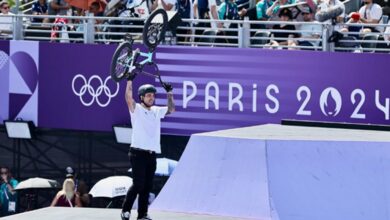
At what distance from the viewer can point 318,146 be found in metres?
16.1

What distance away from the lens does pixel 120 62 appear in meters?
19.3

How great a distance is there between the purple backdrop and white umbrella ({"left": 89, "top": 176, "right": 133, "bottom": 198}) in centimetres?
144

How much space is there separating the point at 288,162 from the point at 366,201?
101 cm

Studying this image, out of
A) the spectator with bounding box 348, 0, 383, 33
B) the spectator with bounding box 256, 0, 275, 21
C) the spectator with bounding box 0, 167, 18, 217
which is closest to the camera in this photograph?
A: the spectator with bounding box 348, 0, 383, 33

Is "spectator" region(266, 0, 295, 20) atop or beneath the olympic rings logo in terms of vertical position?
atop

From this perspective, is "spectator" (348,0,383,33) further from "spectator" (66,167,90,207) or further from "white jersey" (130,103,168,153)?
"white jersey" (130,103,168,153)

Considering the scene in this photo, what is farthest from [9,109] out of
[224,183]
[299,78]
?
[224,183]

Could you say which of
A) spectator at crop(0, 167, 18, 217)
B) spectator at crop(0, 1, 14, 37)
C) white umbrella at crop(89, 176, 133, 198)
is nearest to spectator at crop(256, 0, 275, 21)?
white umbrella at crop(89, 176, 133, 198)

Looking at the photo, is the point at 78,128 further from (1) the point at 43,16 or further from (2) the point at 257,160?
(2) the point at 257,160

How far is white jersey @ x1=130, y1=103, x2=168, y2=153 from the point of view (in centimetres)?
1599

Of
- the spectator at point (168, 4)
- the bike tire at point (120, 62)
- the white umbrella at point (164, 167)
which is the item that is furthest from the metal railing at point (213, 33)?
the bike tire at point (120, 62)

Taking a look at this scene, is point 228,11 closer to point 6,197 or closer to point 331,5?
point 331,5

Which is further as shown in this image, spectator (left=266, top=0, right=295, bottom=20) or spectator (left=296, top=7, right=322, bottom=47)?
spectator (left=266, top=0, right=295, bottom=20)

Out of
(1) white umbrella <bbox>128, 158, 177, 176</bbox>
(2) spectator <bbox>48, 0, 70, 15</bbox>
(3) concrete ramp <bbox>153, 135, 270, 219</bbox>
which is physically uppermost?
(2) spectator <bbox>48, 0, 70, 15</bbox>
